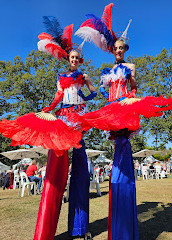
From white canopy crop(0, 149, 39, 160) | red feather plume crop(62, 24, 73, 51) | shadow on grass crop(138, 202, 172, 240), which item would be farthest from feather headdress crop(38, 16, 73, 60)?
white canopy crop(0, 149, 39, 160)

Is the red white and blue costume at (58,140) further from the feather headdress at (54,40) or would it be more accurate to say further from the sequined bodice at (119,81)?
the sequined bodice at (119,81)

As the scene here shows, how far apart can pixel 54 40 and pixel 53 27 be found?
198 mm

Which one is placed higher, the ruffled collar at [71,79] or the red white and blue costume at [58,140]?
the ruffled collar at [71,79]

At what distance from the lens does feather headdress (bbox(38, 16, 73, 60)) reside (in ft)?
10.3

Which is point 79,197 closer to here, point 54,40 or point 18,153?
point 54,40

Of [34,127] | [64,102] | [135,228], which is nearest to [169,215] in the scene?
[135,228]

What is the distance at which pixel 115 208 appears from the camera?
216 centimetres

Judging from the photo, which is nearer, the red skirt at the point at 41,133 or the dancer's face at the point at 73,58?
the red skirt at the point at 41,133

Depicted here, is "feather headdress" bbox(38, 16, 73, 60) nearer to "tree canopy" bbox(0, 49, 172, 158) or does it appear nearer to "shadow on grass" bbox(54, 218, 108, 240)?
"shadow on grass" bbox(54, 218, 108, 240)

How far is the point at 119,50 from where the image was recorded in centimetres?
280

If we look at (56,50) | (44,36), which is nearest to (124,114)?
(56,50)

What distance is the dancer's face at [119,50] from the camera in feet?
9.20

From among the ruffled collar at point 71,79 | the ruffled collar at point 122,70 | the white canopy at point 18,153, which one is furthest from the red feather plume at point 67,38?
the white canopy at point 18,153

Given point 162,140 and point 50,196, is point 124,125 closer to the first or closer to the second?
point 50,196
